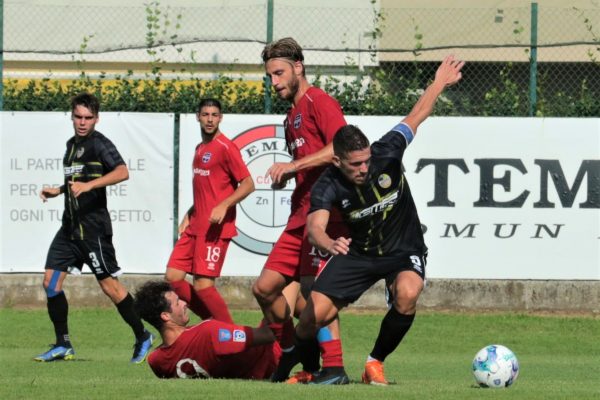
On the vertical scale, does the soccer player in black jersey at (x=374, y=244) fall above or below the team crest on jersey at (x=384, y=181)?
below

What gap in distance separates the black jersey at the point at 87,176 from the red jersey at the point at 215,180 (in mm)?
857

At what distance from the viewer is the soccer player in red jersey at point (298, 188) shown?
8.70 metres

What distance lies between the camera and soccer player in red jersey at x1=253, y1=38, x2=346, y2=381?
8.70 m

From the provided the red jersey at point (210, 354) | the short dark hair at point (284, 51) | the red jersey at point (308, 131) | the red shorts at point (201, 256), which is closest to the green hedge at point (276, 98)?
the red shorts at point (201, 256)

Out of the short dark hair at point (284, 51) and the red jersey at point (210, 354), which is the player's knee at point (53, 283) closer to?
the red jersey at point (210, 354)

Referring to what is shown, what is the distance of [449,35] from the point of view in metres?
16.1

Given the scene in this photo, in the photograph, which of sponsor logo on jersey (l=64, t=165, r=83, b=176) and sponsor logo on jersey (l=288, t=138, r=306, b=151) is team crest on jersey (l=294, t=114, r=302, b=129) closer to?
sponsor logo on jersey (l=288, t=138, r=306, b=151)

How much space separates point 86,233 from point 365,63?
17.7 feet

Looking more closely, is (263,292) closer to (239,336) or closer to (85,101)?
(239,336)

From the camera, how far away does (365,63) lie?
15.7 m

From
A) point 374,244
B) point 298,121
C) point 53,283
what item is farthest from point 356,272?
point 53,283

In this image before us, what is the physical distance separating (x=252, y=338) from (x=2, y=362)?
11.6 feet

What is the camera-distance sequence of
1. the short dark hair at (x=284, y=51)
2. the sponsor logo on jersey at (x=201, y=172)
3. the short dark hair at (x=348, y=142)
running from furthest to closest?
the sponsor logo on jersey at (x=201, y=172), the short dark hair at (x=284, y=51), the short dark hair at (x=348, y=142)

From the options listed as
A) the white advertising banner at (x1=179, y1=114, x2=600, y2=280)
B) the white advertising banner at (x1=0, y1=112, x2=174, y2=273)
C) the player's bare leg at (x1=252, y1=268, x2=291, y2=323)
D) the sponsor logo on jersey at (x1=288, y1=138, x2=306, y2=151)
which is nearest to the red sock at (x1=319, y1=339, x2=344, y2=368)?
the player's bare leg at (x1=252, y1=268, x2=291, y2=323)
